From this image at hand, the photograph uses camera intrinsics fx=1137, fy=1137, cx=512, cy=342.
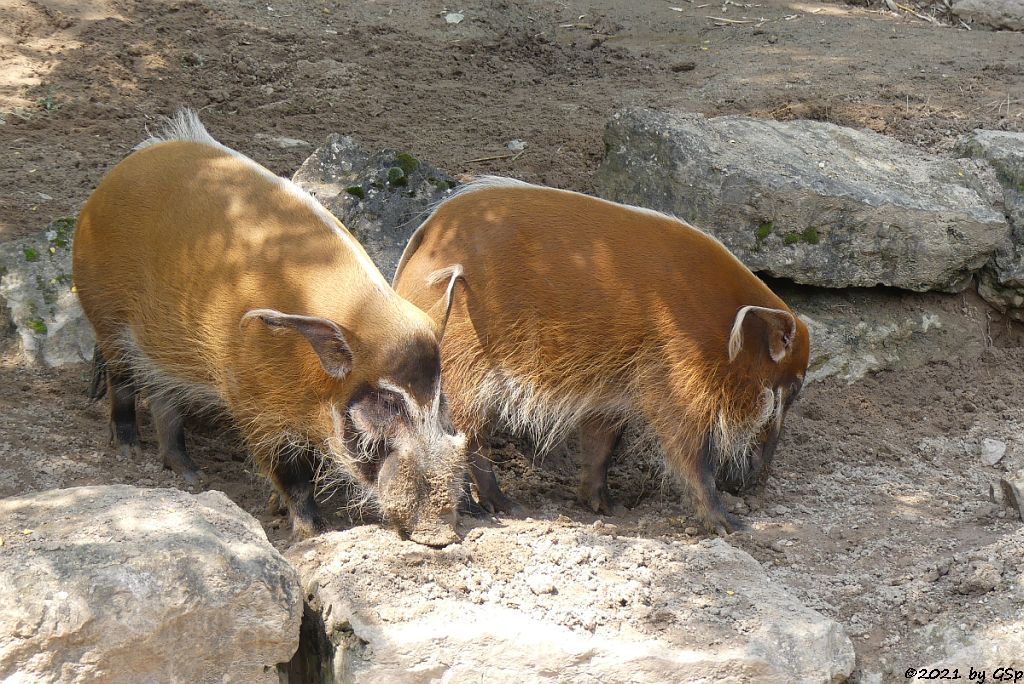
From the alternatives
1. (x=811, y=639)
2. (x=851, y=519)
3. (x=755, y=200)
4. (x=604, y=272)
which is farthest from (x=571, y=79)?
(x=811, y=639)

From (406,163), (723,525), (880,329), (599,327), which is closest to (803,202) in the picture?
(880,329)

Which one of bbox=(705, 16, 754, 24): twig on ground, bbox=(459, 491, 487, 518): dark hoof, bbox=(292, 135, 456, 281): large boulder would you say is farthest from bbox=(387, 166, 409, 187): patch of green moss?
bbox=(705, 16, 754, 24): twig on ground

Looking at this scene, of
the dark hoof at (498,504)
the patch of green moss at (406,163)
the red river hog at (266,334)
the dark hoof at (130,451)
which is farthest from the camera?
the patch of green moss at (406,163)

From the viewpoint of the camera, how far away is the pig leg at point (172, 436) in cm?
496

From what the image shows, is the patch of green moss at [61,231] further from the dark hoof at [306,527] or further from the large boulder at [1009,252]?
the large boulder at [1009,252]

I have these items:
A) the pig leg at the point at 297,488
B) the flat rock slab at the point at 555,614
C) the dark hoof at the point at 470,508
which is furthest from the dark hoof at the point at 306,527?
the dark hoof at the point at 470,508

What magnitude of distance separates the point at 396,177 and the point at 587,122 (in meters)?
2.55

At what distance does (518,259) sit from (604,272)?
371mm

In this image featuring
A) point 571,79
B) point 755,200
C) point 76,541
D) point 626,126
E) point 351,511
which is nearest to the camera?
point 76,541

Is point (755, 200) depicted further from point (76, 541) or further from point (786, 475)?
point (76, 541)

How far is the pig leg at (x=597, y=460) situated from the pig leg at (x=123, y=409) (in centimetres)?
200

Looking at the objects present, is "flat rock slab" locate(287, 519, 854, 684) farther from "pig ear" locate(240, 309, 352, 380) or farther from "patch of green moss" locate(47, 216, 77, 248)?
"patch of green moss" locate(47, 216, 77, 248)

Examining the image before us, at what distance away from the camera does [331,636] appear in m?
3.39

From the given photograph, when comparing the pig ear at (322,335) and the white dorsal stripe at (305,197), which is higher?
the white dorsal stripe at (305,197)
